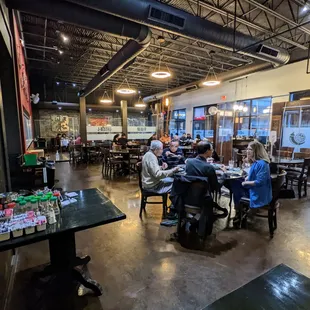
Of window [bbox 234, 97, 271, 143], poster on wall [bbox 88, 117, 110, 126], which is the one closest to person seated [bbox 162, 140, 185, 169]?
window [bbox 234, 97, 271, 143]

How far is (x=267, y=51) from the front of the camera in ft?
18.1

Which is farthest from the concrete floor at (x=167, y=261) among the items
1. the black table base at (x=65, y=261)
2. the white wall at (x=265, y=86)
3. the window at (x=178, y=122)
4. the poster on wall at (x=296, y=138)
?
the window at (x=178, y=122)

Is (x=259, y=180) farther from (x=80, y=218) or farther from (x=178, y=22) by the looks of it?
(x=178, y=22)

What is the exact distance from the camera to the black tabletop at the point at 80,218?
4.17 ft

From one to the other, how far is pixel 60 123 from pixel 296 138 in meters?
14.7

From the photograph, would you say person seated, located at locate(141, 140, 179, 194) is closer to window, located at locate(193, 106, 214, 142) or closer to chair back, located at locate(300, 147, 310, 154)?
chair back, located at locate(300, 147, 310, 154)

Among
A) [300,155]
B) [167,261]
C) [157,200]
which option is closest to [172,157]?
[157,200]

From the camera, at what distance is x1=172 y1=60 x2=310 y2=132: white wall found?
7148 mm

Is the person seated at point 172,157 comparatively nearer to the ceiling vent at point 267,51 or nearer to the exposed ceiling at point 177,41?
the exposed ceiling at point 177,41

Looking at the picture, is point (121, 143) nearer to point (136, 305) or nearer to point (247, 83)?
point (247, 83)

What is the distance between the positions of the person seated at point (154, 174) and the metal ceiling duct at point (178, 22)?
2.20 meters

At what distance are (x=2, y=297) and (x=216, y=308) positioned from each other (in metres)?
1.71

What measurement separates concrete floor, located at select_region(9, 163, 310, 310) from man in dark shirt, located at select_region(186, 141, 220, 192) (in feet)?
2.68

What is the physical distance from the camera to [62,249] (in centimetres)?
179
